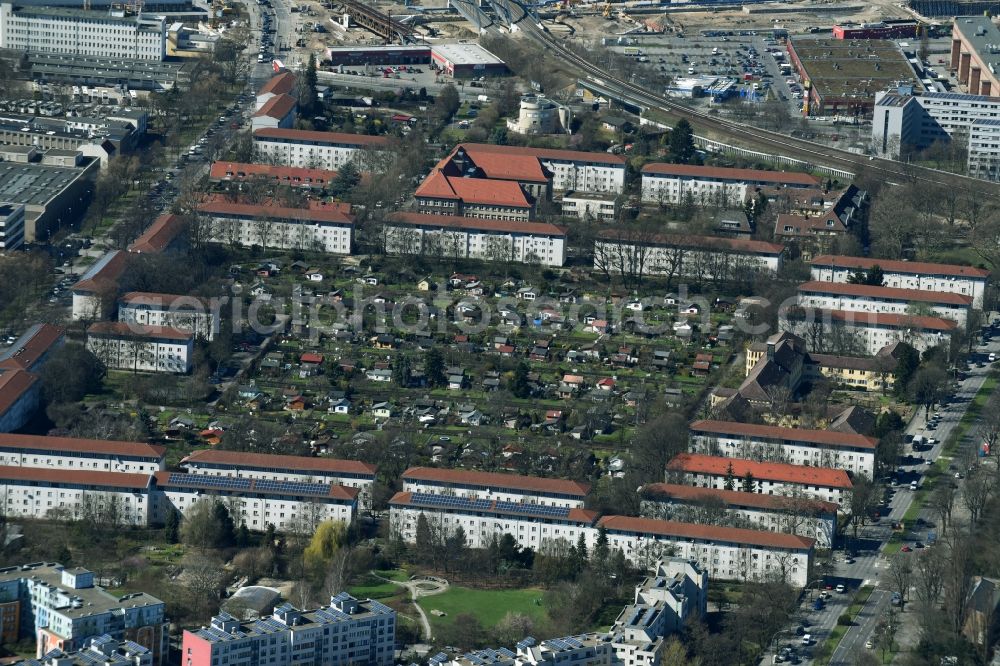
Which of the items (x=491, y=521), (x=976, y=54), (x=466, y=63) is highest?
(x=976, y=54)

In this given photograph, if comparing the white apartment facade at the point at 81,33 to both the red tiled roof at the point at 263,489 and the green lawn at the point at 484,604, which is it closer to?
the red tiled roof at the point at 263,489

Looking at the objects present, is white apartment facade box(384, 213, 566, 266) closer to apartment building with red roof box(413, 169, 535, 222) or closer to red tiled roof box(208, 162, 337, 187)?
apartment building with red roof box(413, 169, 535, 222)

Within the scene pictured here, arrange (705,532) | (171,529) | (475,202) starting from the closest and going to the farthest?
(705,532) < (171,529) < (475,202)

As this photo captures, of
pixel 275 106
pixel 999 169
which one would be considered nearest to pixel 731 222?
pixel 999 169

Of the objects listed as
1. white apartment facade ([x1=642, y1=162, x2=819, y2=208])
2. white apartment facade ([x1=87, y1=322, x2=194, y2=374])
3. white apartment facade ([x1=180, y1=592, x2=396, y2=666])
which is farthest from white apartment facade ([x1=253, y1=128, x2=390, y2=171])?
white apartment facade ([x1=180, y1=592, x2=396, y2=666])

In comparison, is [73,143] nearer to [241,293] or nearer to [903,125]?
[241,293]

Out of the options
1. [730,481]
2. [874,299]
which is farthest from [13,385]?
[874,299]

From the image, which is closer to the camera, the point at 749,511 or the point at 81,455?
the point at 749,511

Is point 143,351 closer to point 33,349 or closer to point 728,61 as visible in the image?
point 33,349
